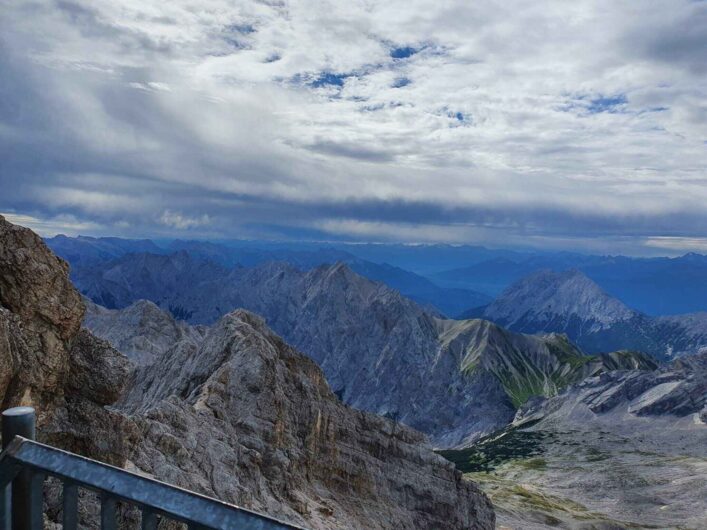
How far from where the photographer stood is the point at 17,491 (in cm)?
747

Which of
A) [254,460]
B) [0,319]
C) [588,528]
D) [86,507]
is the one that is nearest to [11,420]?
[0,319]

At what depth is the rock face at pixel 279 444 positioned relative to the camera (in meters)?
52.0

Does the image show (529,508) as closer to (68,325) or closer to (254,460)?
(254,460)

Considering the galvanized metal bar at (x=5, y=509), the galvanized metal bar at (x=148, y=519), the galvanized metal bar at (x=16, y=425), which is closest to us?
the galvanized metal bar at (x=148, y=519)

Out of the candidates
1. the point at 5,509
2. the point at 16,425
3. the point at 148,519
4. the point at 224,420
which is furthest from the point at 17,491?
the point at 224,420

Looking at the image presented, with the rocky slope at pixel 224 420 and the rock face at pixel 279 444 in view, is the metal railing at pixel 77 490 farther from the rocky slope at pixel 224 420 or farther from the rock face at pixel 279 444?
the rock face at pixel 279 444

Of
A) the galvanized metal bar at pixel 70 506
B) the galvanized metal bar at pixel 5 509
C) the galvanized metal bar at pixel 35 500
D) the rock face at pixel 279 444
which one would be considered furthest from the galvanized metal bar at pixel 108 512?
the rock face at pixel 279 444

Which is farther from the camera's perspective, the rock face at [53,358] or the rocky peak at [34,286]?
the rocky peak at [34,286]

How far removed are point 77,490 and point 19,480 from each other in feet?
2.94

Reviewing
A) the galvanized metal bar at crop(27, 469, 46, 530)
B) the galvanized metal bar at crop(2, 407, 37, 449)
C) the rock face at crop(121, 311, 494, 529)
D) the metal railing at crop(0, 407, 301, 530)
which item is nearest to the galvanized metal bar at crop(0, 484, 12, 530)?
the metal railing at crop(0, 407, 301, 530)

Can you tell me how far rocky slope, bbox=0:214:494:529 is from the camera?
1037 inches

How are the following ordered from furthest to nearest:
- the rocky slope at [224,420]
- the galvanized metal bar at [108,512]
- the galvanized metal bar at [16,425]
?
the rocky slope at [224,420] < the galvanized metal bar at [16,425] < the galvanized metal bar at [108,512]

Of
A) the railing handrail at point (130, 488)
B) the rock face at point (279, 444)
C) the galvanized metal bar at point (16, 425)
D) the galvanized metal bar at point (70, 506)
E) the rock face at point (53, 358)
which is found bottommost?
the rock face at point (279, 444)

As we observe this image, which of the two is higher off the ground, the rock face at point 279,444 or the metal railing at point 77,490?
the metal railing at point 77,490
